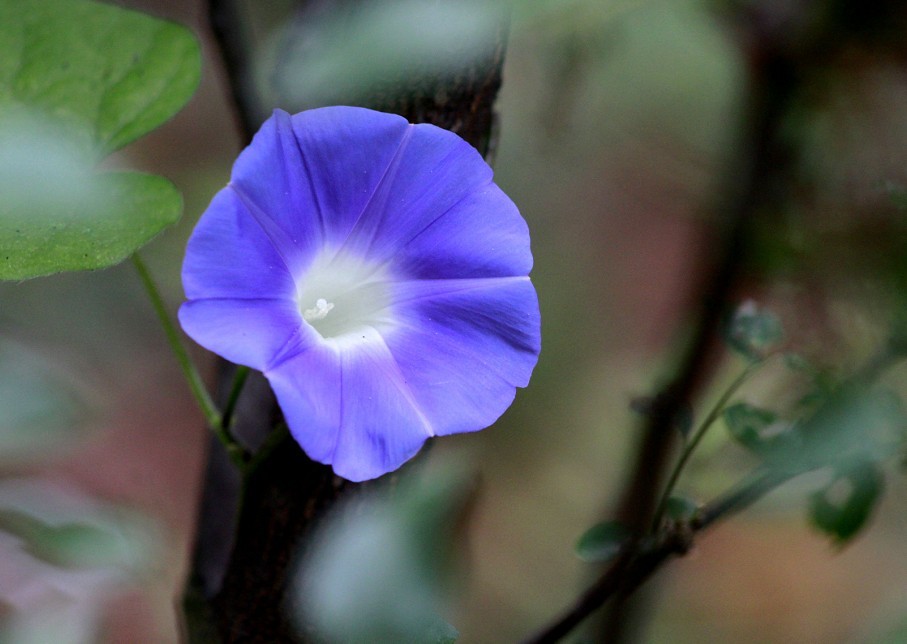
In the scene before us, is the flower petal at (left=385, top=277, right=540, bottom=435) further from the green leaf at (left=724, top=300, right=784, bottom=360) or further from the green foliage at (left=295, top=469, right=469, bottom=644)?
the green leaf at (left=724, top=300, right=784, bottom=360)

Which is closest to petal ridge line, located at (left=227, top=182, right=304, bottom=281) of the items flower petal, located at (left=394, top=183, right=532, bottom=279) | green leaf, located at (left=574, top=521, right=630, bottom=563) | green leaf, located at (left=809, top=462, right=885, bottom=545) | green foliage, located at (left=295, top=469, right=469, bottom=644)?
flower petal, located at (left=394, top=183, right=532, bottom=279)

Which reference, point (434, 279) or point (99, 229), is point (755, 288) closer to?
point (434, 279)

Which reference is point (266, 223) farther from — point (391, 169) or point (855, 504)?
point (855, 504)

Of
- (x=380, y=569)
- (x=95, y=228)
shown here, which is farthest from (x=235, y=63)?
(x=380, y=569)

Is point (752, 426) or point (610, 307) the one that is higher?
point (752, 426)

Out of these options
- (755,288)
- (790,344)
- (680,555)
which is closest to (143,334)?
(755,288)

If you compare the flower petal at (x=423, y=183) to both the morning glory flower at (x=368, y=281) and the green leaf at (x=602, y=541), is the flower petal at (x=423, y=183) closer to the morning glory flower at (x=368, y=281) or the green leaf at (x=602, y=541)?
the morning glory flower at (x=368, y=281)

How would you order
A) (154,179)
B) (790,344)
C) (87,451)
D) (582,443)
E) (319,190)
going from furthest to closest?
(582,443)
(87,451)
(790,344)
(154,179)
(319,190)
